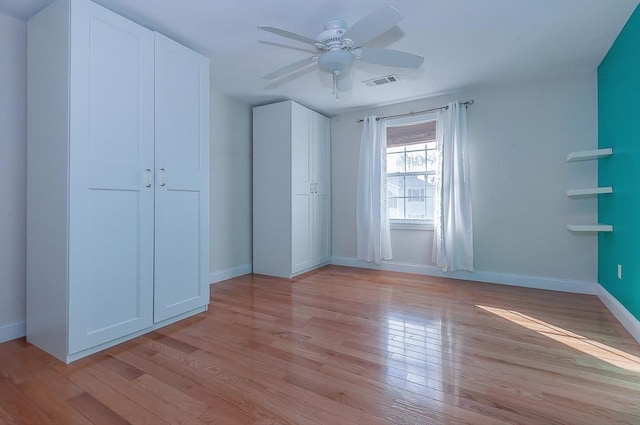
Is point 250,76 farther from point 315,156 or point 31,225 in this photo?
point 31,225

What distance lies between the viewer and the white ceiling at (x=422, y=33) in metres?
2.03

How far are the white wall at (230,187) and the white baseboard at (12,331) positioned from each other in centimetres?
165

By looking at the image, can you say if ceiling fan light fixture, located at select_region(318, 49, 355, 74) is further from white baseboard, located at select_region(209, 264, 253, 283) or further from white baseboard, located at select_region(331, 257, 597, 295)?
white baseboard, located at select_region(331, 257, 597, 295)

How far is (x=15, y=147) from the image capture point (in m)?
2.10

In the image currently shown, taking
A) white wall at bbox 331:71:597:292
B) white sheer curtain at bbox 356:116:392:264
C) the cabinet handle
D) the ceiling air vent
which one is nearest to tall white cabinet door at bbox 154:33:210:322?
the cabinet handle

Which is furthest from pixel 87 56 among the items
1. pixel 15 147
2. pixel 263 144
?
pixel 263 144

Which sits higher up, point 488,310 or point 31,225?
point 31,225

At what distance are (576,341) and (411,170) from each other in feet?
8.63

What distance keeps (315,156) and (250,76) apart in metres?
1.48

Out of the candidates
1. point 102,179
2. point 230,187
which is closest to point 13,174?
point 102,179

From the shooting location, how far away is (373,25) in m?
1.77

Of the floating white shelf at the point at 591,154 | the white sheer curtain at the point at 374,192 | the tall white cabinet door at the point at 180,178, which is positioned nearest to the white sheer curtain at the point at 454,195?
the white sheer curtain at the point at 374,192

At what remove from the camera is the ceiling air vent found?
321 centimetres

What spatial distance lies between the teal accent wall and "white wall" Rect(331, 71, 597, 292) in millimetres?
156
